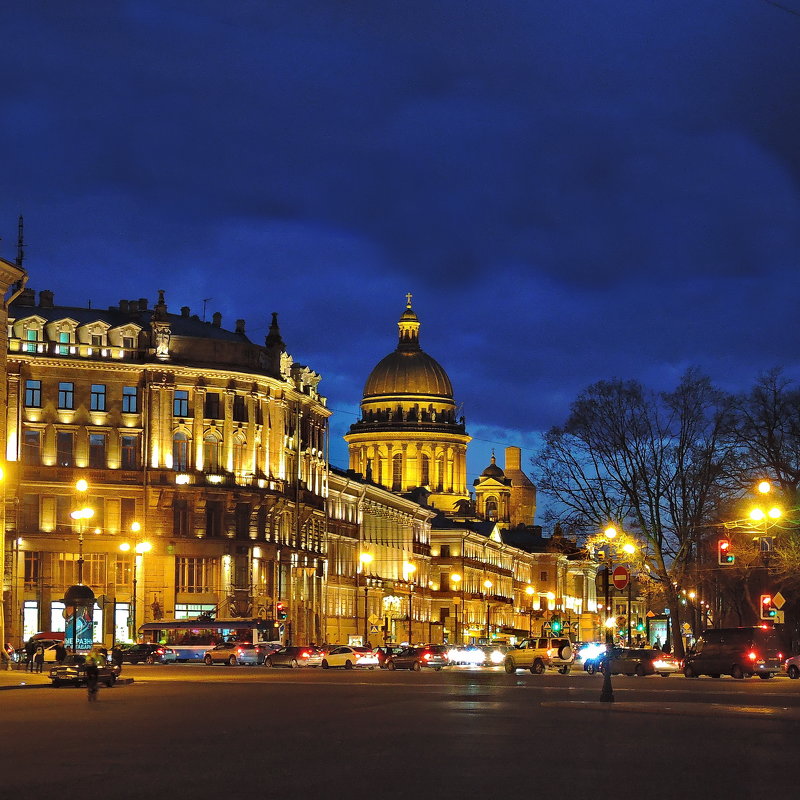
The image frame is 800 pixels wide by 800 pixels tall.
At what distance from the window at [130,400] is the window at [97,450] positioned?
103 inches

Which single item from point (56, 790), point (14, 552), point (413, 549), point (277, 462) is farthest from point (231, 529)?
point (56, 790)

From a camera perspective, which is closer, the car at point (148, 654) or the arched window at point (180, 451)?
the car at point (148, 654)

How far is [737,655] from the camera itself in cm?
6656

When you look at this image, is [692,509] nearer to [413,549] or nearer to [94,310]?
[94,310]

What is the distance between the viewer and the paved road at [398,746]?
60.4 feet

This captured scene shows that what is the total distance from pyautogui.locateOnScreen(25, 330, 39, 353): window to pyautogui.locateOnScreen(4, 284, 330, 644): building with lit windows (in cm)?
8

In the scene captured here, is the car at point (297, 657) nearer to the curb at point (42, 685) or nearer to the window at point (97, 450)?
the window at point (97, 450)

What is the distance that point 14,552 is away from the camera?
106 m

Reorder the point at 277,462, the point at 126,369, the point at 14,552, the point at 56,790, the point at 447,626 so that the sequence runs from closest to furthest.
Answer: the point at 56,790 < the point at 14,552 < the point at 126,369 < the point at 277,462 < the point at 447,626

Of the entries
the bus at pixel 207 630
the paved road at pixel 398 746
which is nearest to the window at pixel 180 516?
the bus at pixel 207 630

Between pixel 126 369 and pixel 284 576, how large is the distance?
20.9 m

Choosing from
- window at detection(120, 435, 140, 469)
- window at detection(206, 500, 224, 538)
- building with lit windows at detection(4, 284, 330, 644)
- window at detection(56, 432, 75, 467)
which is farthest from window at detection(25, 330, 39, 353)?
window at detection(206, 500, 224, 538)

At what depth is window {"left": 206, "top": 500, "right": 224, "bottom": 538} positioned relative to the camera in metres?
116

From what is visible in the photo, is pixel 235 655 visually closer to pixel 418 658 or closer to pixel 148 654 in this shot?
pixel 148 654
